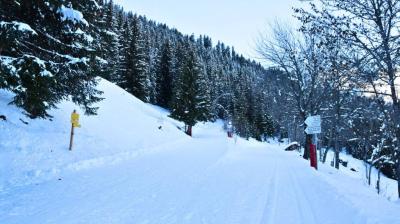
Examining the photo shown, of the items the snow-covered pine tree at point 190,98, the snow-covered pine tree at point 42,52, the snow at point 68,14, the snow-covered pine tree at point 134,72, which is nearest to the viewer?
the snow-covered pine tree at point 42,52

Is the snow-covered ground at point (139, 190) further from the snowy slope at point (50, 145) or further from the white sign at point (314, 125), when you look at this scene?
the white sign at point (314, 125)

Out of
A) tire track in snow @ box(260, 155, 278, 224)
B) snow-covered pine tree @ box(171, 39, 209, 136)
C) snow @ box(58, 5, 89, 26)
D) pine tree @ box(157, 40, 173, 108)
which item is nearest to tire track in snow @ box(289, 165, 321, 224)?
tire track in snow @ box(260, 155, 278, 224)

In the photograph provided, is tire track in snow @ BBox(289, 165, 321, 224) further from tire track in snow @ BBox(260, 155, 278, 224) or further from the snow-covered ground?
tire track in snow @ BBox(260, 155, 278, 224)

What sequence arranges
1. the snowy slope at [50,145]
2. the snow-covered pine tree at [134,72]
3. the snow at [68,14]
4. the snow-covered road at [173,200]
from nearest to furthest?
the snow-covered road at [173,200] < the snowy slope at [50,145] < the snow at [68,14] < the snow-covered pine tree at [134,72]

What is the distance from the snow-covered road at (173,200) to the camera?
546cm

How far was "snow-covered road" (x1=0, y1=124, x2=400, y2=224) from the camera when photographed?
5.46 m

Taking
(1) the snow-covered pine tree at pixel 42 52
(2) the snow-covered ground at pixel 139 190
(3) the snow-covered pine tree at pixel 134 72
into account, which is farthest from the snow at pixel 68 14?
(3) the snow-covered pine tree at pixel 134 72

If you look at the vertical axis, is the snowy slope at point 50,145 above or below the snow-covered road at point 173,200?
above

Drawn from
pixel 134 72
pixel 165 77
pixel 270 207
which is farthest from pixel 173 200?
pixel 165 77

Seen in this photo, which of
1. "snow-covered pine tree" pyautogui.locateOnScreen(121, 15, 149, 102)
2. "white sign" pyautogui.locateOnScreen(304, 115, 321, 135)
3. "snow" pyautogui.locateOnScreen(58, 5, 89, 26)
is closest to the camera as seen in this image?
"snow" pyautogui.locateOnScreen(58, 5, 89, 26)

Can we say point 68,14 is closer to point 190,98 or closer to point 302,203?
point 302,203

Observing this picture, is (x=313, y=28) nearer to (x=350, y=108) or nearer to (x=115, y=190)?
(x=115, y=190)

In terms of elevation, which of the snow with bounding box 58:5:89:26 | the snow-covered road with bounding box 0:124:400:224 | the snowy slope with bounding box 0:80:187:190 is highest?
the snow with bounding box 58:5:89:26

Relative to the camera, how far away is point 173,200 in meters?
Result: 6.67
